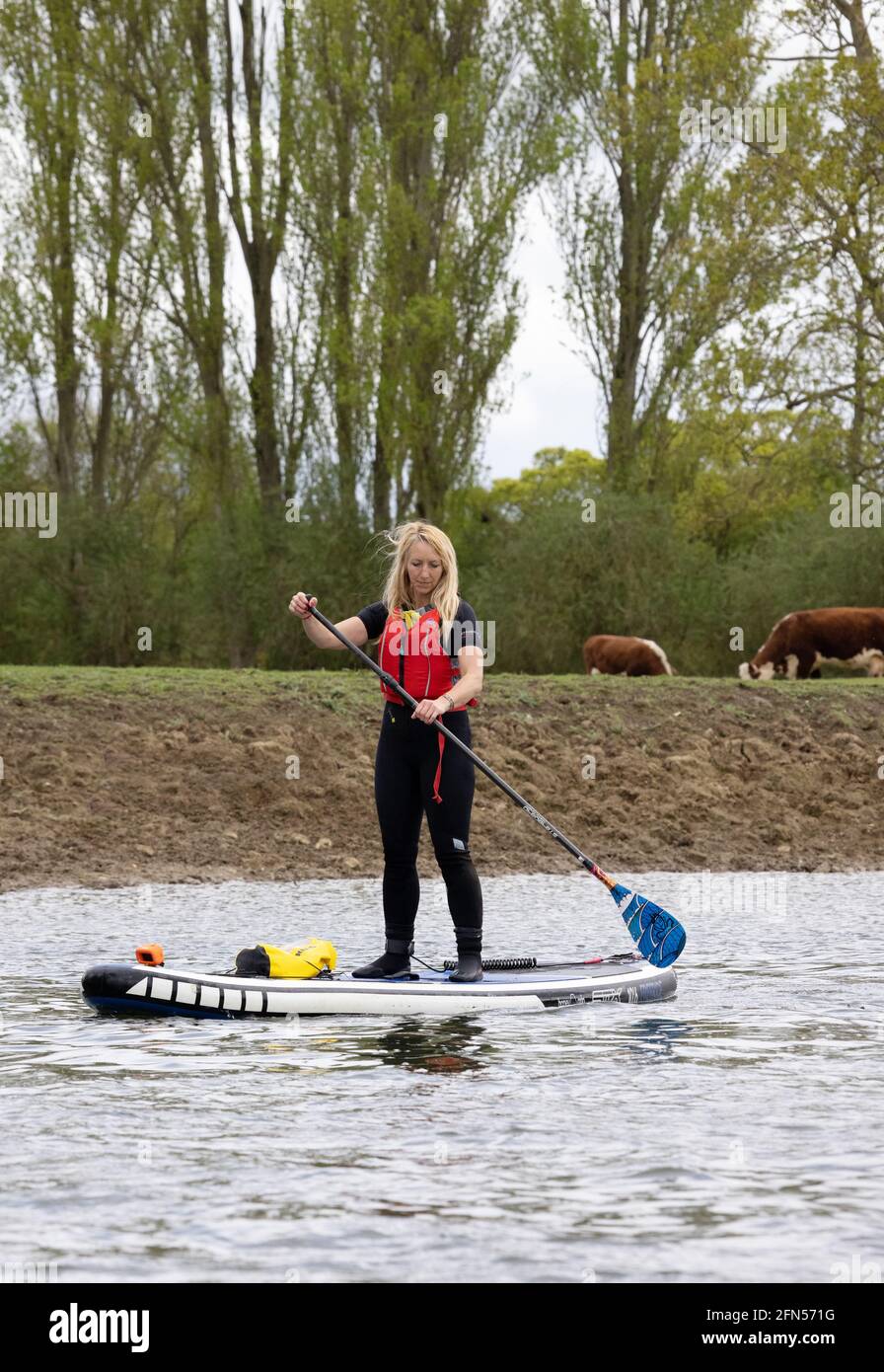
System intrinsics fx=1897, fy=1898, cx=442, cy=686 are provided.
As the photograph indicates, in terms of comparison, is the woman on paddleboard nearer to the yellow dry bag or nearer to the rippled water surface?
the yellow dry bag

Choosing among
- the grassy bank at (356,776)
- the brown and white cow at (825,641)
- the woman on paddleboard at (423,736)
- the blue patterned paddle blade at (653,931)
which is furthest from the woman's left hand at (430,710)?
the brown and white cow at (825,641)

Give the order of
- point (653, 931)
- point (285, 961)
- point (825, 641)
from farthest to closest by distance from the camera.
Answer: point (825, 641) → point (653, 931) → point (285, 961)

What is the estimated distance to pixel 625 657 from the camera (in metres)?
25.4

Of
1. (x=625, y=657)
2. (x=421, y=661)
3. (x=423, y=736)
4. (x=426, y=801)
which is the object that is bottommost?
(x=426, y=801)

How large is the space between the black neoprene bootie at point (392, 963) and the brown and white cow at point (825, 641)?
16.5 metres

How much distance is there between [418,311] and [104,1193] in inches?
993

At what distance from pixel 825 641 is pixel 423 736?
17037 mm

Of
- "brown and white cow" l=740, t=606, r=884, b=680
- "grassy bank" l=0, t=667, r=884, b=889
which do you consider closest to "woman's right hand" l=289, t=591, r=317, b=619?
"grassy bank" l=0, t=667, r=884, b=889

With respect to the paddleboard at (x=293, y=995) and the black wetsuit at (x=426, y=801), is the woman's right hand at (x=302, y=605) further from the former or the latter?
the paddleboard at (x=293, y=995)

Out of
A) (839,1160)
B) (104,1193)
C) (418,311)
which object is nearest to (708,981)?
(839,1160)

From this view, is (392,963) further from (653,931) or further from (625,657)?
(625,657)

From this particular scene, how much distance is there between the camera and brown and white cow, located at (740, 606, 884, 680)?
82.1 ft

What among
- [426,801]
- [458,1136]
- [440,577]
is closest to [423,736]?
[426,801]

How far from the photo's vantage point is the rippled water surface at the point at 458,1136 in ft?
15.8
